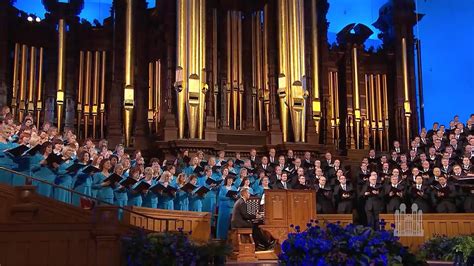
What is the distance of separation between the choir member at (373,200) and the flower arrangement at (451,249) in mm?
1757

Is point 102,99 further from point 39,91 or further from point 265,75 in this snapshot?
point 265,75

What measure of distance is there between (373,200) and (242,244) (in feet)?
9.20

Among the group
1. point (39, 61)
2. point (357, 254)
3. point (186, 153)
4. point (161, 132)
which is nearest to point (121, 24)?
point (39, 61)

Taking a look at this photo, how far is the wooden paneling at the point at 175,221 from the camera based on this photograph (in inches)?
284

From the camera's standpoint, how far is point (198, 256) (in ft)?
19.0

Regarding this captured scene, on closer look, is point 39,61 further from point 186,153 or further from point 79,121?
point 186,153

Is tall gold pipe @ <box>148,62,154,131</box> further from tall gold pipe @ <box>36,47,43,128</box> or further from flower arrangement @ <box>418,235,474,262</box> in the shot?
flower arrangement @ <box>418,235,474,262</box>

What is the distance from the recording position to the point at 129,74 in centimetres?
1190

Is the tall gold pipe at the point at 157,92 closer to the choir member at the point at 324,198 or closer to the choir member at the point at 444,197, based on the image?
the choir member at the point at 324,198

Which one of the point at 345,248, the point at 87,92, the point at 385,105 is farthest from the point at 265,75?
the point at 345,248

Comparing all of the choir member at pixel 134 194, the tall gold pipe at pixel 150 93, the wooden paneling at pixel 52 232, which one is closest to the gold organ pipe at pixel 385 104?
the tall gold pipe at pixel 150 93

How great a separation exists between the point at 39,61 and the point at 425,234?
786 centimetres

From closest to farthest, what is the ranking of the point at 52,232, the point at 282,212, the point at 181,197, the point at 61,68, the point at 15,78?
the point at 52,232, the point at 282,212, the point at 181,197, the point at 15,78, the point at 61,68

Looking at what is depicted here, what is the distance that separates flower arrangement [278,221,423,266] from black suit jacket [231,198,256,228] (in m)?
3.70
